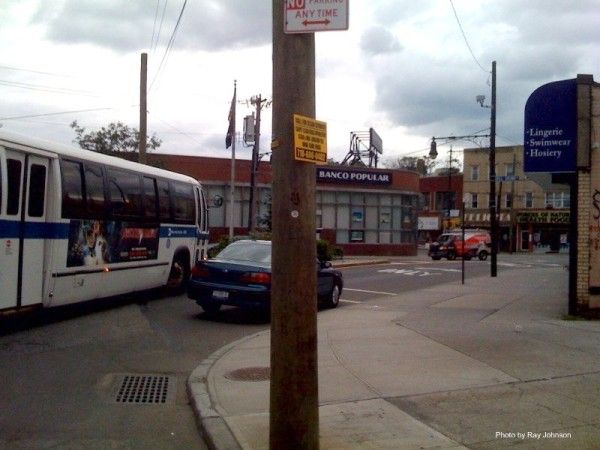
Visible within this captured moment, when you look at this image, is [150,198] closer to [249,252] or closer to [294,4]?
[249,252]

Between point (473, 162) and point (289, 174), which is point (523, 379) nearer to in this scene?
point (289, 174)

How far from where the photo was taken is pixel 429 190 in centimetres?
8188

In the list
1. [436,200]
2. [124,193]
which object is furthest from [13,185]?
[436,200]

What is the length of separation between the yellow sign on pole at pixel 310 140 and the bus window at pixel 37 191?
23.7 feet

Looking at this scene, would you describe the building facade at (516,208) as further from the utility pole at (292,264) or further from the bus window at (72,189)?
the utility pole at (292,264)

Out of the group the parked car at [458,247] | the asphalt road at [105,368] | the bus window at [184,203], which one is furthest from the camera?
the parked car at [458,247]

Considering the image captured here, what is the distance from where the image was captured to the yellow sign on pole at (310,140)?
5543 mm

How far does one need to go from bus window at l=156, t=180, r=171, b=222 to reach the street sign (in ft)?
37.6

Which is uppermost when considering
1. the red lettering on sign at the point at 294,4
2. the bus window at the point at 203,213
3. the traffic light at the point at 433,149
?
the traffic light at the point at 433,149

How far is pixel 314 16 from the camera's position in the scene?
552 centimetres

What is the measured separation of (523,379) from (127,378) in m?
4.64

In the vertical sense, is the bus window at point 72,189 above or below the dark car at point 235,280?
above

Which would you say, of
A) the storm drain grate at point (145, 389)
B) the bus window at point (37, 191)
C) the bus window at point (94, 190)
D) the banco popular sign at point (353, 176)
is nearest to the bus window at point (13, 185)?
the bus window at point (37, 191)

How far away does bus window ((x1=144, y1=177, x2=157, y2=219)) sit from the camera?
15904 mm
